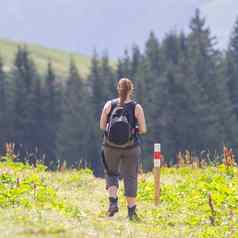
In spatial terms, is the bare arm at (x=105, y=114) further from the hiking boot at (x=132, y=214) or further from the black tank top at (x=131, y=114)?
the hiking boot at (x=132, y=214)

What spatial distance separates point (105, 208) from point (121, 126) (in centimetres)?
194

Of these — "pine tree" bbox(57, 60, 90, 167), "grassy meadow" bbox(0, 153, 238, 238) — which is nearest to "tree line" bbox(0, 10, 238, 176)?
"pine tree" bbox(57, 60, 90, 167)

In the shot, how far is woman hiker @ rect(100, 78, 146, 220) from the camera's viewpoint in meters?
9.59

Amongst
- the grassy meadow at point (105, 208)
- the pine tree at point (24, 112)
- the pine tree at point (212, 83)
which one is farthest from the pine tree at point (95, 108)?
the grassy meadow at point (105, 208)

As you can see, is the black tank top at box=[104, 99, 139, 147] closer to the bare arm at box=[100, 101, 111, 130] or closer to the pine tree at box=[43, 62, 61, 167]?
the bare arm at box=[100, 101, 111, 130]

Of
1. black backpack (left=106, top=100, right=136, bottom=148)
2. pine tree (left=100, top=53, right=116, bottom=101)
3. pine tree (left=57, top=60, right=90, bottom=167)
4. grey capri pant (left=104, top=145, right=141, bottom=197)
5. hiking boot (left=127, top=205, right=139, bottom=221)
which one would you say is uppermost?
pine tree (left=100, top=53, right=116, bottom=101)

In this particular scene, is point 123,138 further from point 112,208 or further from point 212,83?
point 212,83

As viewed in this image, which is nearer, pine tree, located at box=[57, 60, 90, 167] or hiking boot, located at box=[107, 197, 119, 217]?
hiking boot, located at box=[107, 197, 119, 217]

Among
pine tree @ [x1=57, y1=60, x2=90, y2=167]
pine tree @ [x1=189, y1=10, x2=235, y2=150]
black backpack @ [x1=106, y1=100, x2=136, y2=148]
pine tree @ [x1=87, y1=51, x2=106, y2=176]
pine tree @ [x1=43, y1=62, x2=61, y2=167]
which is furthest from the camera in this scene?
pine tree @ [x1=43, y1=62, x2=61, y2=167]

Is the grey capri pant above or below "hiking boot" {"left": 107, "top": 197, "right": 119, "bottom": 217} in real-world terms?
above

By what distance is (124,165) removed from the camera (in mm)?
9969

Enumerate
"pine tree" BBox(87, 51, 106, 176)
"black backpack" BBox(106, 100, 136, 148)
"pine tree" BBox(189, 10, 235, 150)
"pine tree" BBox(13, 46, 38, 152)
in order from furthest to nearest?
"pine tree" BBox(13, 46, 38, 152), "pine tree" BBox(87, 51, 106, 176), "pine tree" BBox(189, 10, 235, 150), "black backpack" BBox(106, 100, 136, 148)

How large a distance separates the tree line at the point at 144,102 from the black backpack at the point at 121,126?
158 ft

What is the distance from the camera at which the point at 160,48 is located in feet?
267
